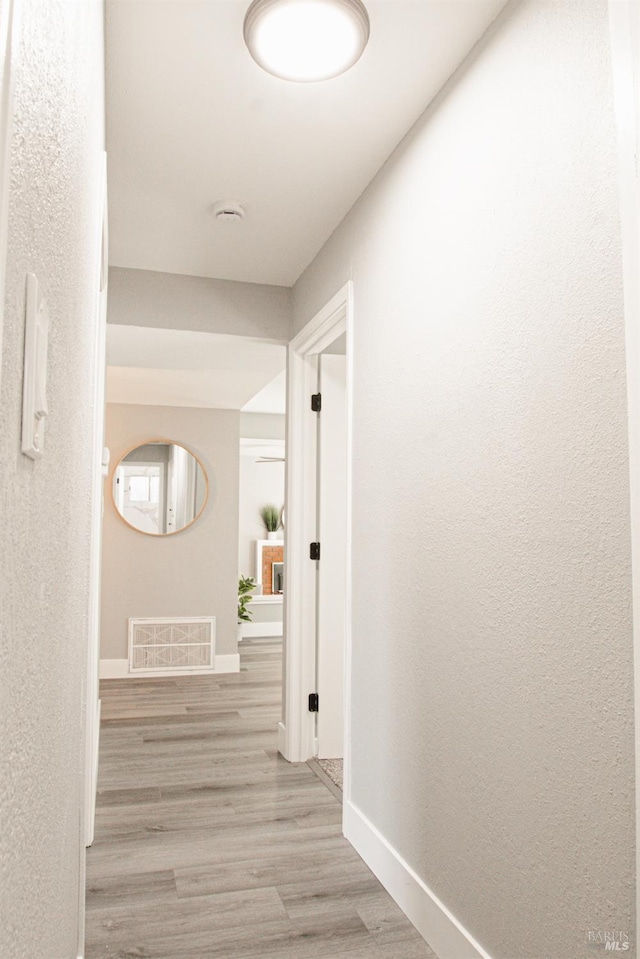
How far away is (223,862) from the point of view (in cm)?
244

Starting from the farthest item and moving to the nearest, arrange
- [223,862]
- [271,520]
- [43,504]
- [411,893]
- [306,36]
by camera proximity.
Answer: [271,520] → [223,862] → [411,893] → [306,36] → [43,504]

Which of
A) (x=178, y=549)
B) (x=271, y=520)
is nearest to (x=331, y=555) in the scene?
(x=178, y=549)

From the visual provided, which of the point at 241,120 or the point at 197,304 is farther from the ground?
the point at 241,120

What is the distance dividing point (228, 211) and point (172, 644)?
3.94 metres

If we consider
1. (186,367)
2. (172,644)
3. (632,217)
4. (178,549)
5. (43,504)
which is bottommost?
(172,644)

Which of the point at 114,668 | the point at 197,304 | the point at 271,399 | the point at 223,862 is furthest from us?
the point at 271,399

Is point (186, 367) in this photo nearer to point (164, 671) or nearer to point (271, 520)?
point (164, 671)

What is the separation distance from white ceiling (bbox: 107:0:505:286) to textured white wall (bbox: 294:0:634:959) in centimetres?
12

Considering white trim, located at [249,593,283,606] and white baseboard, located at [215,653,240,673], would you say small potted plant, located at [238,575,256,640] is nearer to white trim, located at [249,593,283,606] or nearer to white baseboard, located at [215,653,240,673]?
white trim, located at [249,593,283,606]

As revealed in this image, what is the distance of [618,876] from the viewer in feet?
4.13

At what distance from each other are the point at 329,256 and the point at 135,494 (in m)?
3.45

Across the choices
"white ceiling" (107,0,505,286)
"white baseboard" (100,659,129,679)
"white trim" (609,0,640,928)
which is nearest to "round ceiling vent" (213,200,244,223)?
"white ceiling" (107,0,505,286)

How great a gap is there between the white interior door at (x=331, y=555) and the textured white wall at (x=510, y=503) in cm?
112

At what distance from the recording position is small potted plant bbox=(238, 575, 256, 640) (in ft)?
24.7
